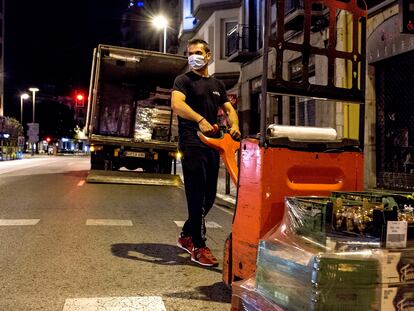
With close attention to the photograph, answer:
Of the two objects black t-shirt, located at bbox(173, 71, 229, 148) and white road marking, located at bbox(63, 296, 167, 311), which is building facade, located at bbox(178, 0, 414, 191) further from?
white road marking, located at bbox(63, 296, 167, 311)

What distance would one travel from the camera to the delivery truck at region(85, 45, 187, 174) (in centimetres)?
1491

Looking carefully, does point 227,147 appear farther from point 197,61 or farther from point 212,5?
point 212,5

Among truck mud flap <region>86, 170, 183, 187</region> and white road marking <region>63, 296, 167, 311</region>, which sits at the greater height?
truck mud flap <region>86, 170, 183, 187</region>

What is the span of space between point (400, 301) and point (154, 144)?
43.0ft

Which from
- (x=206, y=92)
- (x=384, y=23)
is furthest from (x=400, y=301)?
(x=384, y=23)

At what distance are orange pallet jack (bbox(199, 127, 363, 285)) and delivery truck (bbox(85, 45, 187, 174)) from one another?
11723 millimetres

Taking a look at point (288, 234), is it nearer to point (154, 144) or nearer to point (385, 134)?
point (385, 134)

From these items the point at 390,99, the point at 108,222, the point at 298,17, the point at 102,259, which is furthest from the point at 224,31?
the point at 102,259

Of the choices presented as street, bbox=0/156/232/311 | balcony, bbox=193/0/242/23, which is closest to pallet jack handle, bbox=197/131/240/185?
street, bbox=0/156/232/311

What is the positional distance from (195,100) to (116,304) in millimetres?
2091

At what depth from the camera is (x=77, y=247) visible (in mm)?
6039

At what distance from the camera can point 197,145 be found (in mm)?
4875

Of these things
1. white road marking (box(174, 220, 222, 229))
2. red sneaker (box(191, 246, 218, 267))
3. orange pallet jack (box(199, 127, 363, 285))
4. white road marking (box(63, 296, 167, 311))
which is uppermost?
orange pallet jack (box(199, 127, 363, 285))

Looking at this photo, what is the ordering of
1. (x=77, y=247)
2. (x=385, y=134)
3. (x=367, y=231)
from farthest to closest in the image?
1. (x=385, y=134)
2. (x=77, y=247)
3. (x=367, y=231)
